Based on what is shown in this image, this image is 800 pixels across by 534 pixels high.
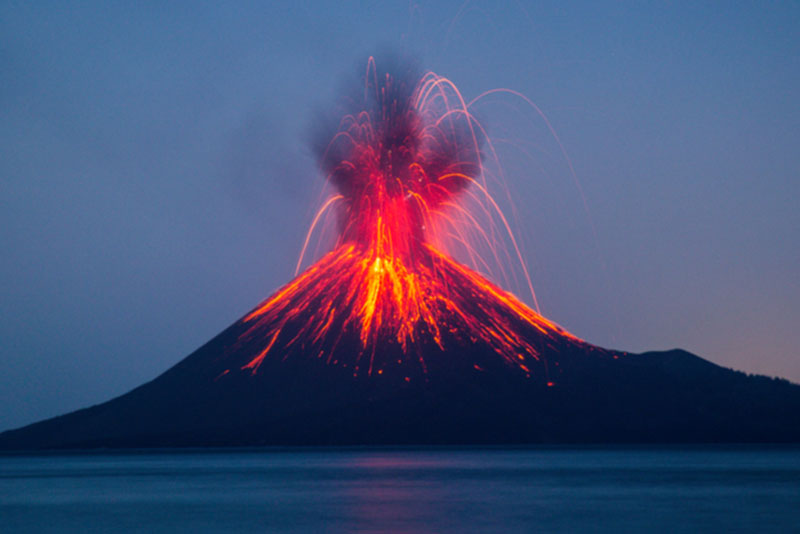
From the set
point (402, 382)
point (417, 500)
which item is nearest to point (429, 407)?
point (402, 382)

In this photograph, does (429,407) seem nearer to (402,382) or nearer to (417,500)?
(402,382)

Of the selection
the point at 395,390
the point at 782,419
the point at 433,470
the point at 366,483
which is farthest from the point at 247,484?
the point at 782,419

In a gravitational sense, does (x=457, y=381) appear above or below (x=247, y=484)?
above

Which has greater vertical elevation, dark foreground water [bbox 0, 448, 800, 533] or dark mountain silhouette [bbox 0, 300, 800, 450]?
dark mountain silhouette [bbox 0, 300, 800, 450]

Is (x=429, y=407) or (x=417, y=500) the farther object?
(x=429, y=407)

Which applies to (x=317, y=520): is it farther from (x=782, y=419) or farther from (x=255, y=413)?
(x=782, y=419)
